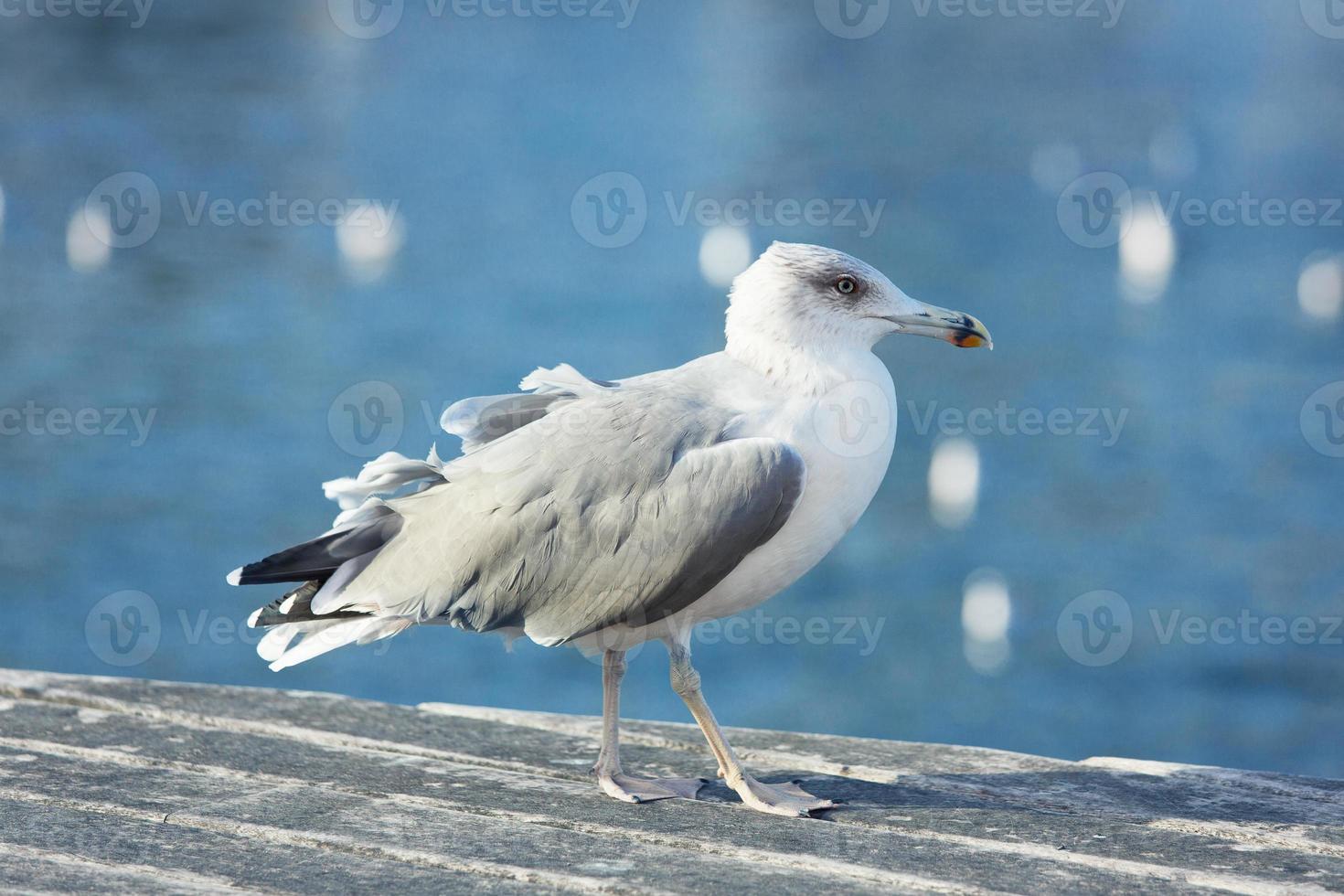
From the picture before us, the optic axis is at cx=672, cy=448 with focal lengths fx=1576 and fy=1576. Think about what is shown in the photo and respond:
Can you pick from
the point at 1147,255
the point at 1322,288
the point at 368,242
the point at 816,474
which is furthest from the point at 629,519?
the point at 1147,255

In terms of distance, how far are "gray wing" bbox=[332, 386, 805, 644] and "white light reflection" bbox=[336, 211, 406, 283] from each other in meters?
13.2

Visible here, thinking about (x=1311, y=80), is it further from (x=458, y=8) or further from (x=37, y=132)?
(x=37, y=132)

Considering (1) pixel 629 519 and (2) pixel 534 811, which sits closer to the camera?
(2) pixel 534 811

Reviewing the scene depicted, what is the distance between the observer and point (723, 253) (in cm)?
1606

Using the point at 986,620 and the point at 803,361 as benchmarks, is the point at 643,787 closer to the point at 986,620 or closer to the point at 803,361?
the point at 803,361

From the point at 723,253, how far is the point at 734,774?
505 inches

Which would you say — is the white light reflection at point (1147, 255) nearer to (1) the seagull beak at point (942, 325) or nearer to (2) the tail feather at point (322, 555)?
(1) the seagull beak at point (942, 325)

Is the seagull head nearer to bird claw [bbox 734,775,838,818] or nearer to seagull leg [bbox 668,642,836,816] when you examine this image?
seagull leg [bbox 668,642,836,816]

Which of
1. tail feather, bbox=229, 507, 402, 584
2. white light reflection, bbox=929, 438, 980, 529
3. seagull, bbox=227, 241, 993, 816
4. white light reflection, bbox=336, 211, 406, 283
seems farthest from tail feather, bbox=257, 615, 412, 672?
white light reflection, bbox=336, 211, 406, 283

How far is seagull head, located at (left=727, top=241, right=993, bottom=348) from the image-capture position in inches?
148

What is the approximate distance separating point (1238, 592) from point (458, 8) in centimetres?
1882

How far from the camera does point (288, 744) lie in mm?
3760

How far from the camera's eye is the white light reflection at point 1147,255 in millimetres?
16000

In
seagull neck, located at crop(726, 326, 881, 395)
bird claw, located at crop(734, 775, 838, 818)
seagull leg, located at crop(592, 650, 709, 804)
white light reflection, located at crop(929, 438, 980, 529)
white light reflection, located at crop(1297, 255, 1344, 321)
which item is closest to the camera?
bird claw, located at crop(734, 775, 838, 818)
